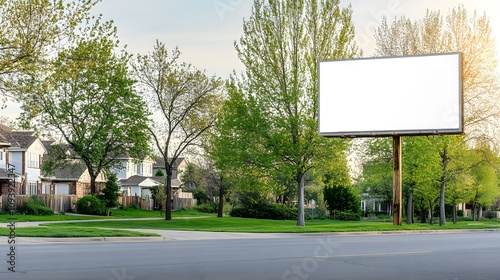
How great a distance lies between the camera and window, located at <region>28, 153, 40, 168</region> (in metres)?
71.3

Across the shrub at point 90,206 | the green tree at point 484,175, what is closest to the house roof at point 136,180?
the shrub at point 90,206

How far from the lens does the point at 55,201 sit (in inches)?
2361

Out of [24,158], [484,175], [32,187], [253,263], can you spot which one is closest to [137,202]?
[32,187]

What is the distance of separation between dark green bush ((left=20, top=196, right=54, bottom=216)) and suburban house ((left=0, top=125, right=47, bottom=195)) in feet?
37.8

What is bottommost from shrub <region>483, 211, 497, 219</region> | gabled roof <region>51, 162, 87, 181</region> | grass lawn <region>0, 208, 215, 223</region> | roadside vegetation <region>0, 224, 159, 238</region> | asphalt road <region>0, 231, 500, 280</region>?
shrub <region>483, 211, 497, 219</region>

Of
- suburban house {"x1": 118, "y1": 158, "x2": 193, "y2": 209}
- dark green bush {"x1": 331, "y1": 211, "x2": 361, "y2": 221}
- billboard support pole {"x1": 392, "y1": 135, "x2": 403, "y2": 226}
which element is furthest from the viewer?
Answer: suburban house {"x1": 118, "y1": 158, "x2": 193, "y2": 209}

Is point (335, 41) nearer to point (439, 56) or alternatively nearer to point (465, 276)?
point (439, 56)

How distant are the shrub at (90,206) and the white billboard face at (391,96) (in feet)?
100

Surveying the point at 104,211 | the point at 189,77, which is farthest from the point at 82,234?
the point at 104,211

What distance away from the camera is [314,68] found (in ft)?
136

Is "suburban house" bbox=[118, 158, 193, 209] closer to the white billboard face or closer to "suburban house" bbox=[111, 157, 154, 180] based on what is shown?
"suburban house" bbox=[111, 157, 154, 180]

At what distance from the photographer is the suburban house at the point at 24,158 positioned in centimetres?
6819

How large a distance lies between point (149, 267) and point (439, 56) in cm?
2126

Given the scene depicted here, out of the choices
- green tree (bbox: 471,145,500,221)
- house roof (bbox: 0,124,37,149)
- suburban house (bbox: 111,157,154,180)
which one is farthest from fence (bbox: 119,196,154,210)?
green tree (bbox: 471,145,500,221)
